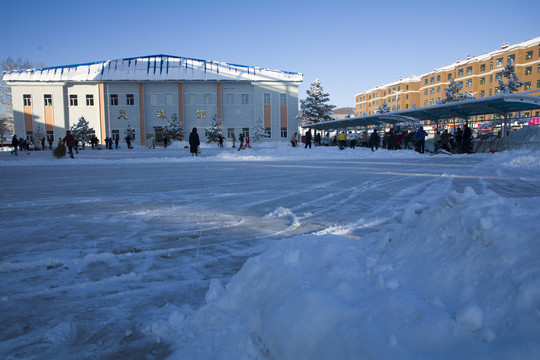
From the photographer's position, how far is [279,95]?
47.8 metres

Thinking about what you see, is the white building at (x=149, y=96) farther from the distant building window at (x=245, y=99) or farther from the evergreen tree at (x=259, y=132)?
the evergreen tree at (x=259, y=132)

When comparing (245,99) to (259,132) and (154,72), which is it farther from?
(154,72)

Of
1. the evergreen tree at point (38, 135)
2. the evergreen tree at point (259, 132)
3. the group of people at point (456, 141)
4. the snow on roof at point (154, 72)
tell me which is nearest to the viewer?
the group of people at point (456, 141)

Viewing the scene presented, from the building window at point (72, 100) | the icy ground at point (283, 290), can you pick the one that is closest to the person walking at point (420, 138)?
the icy ground at point (283, 290)

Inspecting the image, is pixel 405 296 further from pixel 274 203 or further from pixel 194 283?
pixel 274 203

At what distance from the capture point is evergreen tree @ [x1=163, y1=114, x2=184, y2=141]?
140 ft

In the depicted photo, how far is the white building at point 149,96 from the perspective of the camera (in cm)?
4438

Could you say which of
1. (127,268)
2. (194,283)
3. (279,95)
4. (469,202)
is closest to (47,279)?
(127,268)

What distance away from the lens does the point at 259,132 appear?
45750 millimetres

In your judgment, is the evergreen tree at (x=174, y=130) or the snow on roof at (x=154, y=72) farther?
the snow on roof at (x=154, y=72)

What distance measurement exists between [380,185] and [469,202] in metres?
5.49

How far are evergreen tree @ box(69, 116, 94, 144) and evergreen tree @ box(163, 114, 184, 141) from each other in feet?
29.3

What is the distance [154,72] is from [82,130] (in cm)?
1135

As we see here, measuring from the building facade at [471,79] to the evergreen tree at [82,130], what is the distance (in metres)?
37.4
